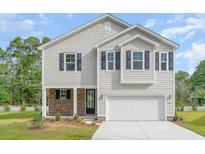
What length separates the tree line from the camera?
4938 centimetres

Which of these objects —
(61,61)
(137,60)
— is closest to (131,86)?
(137,60)

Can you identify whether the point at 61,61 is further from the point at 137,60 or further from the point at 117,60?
the point at 137,60

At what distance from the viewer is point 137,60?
28.5 metres

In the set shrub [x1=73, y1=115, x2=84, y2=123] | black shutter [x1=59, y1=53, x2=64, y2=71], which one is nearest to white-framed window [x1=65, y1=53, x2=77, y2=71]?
black shutter [x1=59, y1=53, x2=64, y2=71]

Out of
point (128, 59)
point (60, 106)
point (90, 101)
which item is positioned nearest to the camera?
point (128, 59)

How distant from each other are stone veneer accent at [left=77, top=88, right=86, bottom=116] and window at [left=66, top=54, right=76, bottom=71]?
7.32 feet

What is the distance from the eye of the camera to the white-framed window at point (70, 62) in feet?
98.7

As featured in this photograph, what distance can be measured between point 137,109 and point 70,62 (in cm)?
621

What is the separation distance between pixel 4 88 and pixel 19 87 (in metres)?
1.92

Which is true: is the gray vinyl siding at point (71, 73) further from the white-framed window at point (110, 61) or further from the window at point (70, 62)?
the white-framed window at point (110, 61)

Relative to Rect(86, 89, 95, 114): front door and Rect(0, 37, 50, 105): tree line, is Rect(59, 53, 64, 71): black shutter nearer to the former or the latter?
Rect(86, 89, 95, 114): front door

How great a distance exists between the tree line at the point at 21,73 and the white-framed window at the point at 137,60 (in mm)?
22463

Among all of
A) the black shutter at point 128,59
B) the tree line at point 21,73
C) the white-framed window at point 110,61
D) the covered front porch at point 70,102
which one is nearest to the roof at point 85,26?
the white-framed window at point 110,61
